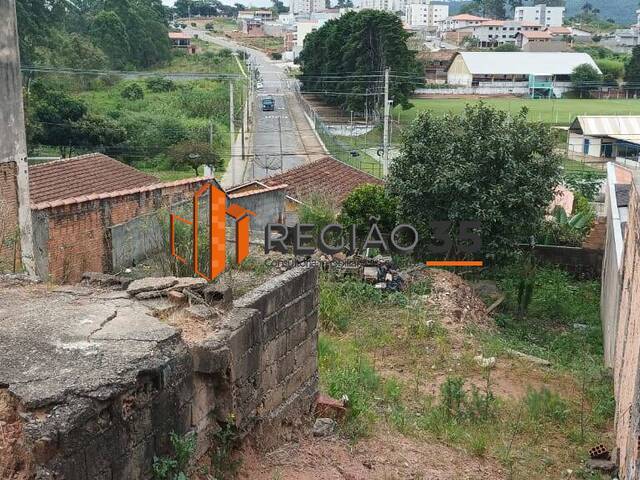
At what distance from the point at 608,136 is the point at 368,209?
85.1ft

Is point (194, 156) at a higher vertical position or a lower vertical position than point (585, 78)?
lower

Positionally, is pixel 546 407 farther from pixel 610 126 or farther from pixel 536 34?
pixel 536 34

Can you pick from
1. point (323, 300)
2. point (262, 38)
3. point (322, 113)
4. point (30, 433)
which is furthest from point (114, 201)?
point (262, 38)

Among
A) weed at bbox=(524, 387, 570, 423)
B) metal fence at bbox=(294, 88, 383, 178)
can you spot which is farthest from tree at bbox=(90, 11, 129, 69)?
weed at bbox=(524, 387, 570, 423)

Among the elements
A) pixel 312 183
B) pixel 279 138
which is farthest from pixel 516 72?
pixel 312 183

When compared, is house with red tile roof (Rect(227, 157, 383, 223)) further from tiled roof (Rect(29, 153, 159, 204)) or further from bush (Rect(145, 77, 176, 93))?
bush (Rect(145, 77, 176, 93))

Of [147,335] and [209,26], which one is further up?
[209,26]

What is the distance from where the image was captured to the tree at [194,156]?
104 ft

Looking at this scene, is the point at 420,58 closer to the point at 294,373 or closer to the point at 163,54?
the point at 163,54

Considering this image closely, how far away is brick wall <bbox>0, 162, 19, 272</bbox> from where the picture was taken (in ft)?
32.3

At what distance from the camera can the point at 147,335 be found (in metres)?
5.02

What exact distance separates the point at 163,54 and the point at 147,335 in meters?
64.8

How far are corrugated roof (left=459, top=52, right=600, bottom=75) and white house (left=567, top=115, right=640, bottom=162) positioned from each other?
118 ft

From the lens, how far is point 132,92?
47.4 metres
